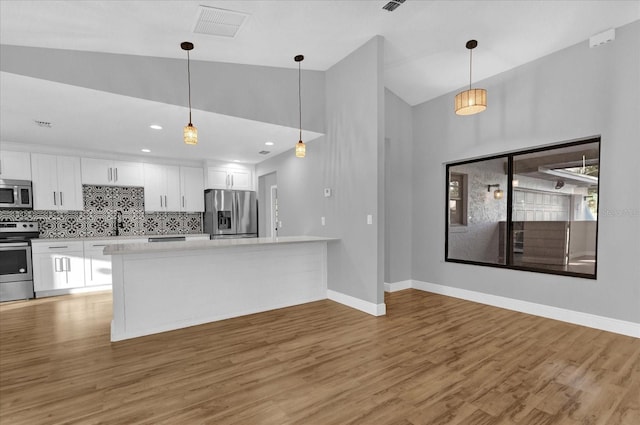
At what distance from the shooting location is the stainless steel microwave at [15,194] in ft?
15.1

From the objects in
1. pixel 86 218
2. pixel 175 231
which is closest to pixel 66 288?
pixel 86 218

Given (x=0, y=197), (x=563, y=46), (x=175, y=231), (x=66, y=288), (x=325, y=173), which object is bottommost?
(x=66, y=288)

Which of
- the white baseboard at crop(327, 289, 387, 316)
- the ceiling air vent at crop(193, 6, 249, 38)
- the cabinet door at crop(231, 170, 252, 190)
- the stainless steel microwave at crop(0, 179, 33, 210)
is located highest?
the ceiling air vent at crop(193, 6, 249, 38)

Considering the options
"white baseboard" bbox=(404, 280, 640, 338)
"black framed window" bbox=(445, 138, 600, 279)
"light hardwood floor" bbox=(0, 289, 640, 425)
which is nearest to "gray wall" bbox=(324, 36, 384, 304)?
"light hardwood floor" bbox=(0, 289, 640, 425)

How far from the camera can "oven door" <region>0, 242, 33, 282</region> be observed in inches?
172

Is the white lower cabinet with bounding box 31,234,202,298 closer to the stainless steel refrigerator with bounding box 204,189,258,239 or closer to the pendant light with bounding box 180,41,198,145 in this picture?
the stainless steel refrigerator with bounding box 204,189,258,239

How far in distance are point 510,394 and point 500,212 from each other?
2955mm

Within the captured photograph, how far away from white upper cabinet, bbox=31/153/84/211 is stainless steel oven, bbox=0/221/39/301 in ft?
1.96

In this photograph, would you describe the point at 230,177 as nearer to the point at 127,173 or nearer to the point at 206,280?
the point at 127,173

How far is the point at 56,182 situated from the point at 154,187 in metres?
1.44

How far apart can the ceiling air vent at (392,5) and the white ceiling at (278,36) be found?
0.18 ft

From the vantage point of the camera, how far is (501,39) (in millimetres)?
3475

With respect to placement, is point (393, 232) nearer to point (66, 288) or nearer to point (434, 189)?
point (434, 189)

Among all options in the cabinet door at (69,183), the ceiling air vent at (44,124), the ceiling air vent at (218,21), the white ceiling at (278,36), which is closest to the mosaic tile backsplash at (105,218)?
the cabinet door at (69,183)
